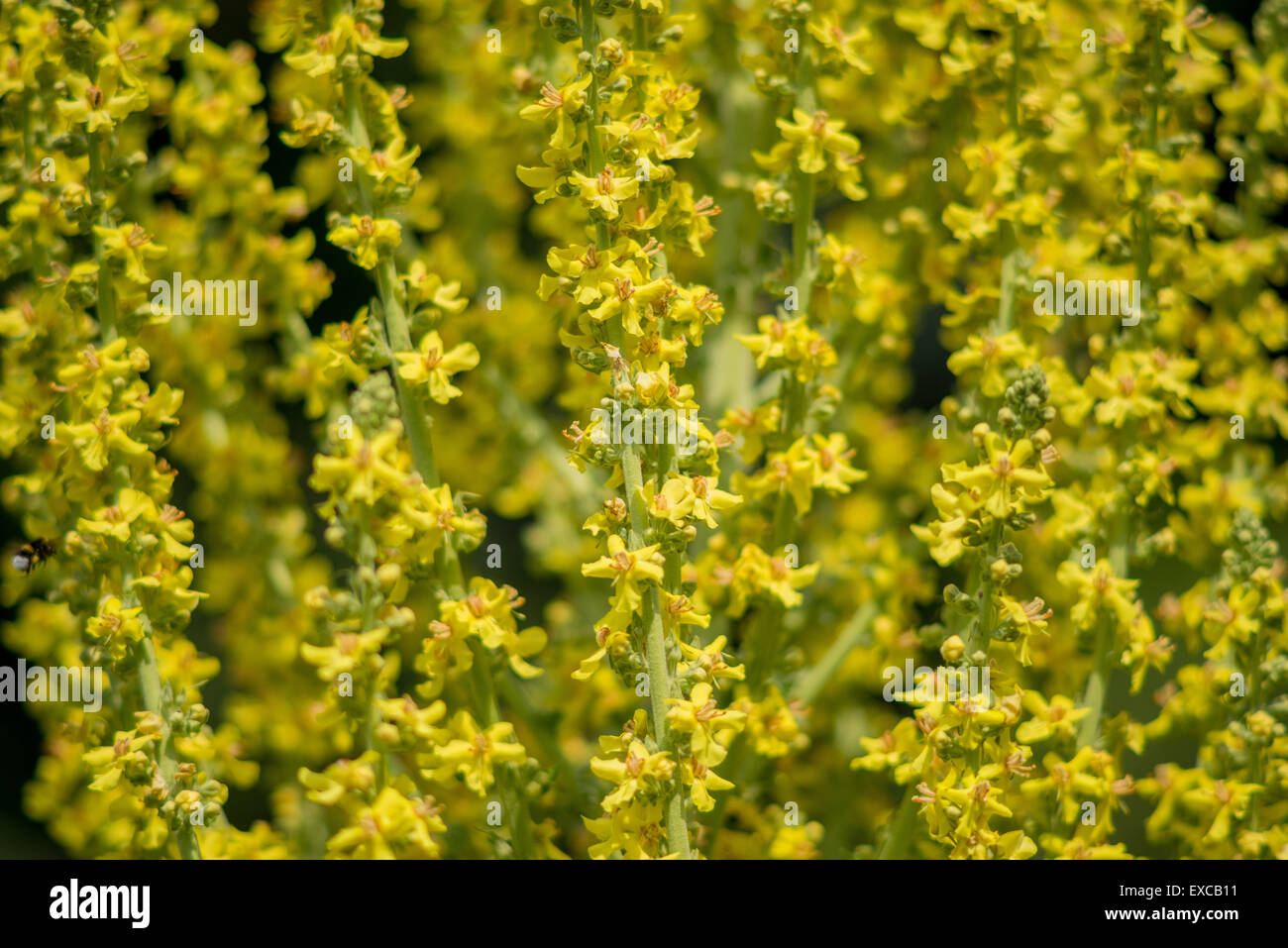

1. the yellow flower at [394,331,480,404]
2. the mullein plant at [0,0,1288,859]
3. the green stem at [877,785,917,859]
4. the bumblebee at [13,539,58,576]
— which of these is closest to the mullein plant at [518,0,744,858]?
the mullein plant at [0,0,1288,859]

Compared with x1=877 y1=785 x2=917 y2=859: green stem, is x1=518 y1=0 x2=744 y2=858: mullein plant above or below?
above

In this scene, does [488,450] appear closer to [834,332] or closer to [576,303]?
[834,332]

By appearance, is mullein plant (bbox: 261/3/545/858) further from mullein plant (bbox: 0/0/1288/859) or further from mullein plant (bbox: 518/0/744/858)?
mullein plant (bbox: 518/0/744/858)

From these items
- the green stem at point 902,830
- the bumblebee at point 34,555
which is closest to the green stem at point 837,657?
the green stem at point 902,830

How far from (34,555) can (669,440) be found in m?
0.96

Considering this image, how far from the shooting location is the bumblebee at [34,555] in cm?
166

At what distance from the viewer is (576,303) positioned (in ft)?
4.65

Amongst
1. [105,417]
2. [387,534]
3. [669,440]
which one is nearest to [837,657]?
[669,440]

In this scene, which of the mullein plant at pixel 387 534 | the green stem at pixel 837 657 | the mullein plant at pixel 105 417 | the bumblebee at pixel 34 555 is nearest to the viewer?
the mullein plant at pixel 387 534

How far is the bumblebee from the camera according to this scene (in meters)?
1.66

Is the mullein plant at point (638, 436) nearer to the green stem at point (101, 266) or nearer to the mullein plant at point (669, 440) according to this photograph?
A: the mullein plant at point (669, 440)

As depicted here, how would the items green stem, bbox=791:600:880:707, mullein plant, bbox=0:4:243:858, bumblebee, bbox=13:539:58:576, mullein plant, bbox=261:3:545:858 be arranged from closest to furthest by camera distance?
mullein plant, bbox=261:3:545:858, mullein plant, bbox=0:4:243:858, bumblebee, bbox=13:539:58:576, green stem, bbox=791:600:880:707

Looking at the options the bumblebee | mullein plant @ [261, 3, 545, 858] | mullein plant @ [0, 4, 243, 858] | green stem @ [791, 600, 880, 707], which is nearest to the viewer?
mullein plant @ [261, 3, 545, 858]
